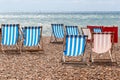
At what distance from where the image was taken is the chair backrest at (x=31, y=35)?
31.4 feet

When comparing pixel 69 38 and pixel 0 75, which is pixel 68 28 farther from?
pixel 0 75

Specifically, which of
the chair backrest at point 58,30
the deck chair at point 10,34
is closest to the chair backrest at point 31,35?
the deck chair at point 10,34

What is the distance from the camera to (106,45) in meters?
8.14

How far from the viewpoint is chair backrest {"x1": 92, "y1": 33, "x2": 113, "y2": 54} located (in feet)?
26.6

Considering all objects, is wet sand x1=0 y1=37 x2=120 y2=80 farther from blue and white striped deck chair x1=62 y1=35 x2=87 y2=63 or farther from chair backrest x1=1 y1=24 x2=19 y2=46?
chair backrest x1=1 y1=24 x2=19 y2=46

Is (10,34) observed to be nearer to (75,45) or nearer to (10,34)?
(10,34)

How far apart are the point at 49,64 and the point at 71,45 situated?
60 centimetres

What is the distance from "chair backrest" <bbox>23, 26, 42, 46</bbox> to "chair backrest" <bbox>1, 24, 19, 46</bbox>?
0.21m

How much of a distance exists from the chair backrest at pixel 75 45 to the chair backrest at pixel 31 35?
5.80ft

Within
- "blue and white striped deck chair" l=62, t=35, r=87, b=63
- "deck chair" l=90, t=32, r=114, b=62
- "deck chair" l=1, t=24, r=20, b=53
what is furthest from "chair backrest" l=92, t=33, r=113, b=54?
"deck chair" l=1, t=24, r=20, b=53

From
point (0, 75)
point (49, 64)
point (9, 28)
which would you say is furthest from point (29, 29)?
point (0, 75)

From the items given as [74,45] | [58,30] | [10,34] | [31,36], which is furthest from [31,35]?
[58,30]

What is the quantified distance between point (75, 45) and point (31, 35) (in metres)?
1.90

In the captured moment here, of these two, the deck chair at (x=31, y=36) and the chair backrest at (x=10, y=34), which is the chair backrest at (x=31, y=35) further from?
the chair backrest at (x=10, y=34)
